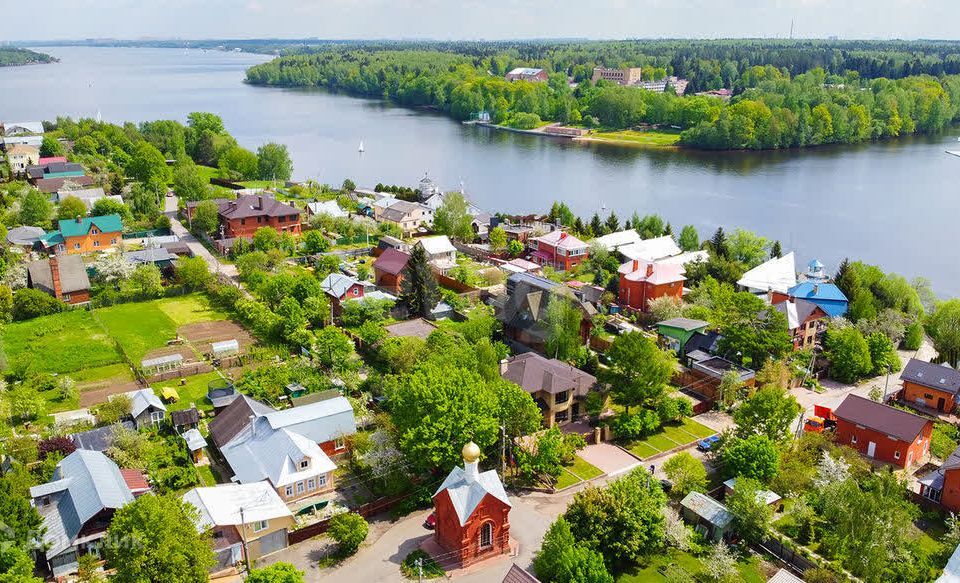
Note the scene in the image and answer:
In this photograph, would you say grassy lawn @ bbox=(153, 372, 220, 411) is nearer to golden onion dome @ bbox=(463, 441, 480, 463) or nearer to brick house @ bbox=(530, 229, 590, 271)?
golden onion dome @ bbox=(463, 441, 480, 463)

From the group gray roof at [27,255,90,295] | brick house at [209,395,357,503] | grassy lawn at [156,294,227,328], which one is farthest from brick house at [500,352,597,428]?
gray roof at [27,255,90,295]

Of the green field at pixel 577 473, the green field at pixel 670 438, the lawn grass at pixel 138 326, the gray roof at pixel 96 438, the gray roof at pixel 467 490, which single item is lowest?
the green field at pixel 670 438

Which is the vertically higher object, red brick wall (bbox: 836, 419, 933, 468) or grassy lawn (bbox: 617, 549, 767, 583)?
red brick wall (bbox: 836, 419, 933, 468)

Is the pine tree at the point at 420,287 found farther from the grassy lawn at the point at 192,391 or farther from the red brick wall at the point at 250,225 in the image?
the red brick wall at the point at 250,225

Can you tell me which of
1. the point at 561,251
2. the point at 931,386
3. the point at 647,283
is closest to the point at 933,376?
the point at 931,386

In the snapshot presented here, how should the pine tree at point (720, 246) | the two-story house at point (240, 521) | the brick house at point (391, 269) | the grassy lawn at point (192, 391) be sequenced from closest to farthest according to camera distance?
the two-story house at point (240, 521), the grassy lawn at point (192, 391), the brick house at point (391, 269), the pine tree at point (720, 246)

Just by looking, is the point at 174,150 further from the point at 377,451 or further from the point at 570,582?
the point at 570,582

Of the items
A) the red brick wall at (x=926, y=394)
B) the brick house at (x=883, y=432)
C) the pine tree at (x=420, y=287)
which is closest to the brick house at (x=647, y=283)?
the pine tree at (x=420, y=287)
